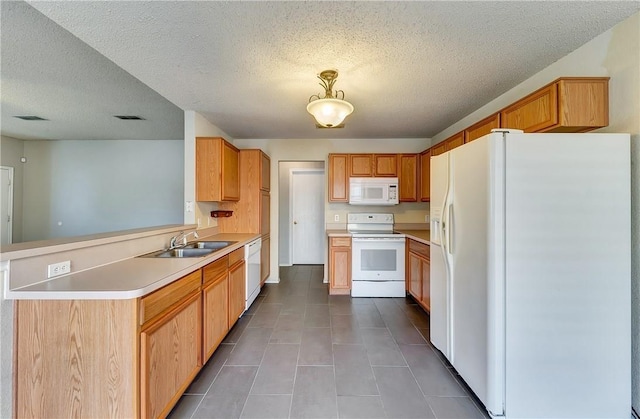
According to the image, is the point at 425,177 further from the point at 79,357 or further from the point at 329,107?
the point at 79,357

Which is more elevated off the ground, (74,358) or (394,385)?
(74,358)

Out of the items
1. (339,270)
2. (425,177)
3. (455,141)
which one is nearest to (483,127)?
(455,141)

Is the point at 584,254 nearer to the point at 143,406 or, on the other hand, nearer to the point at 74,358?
the point at 143,406

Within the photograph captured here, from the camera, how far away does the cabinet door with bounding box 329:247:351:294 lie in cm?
377

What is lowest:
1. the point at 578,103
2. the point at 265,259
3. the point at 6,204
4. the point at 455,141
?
the point at 265,259

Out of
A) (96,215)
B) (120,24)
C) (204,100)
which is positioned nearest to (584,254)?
(120,24)

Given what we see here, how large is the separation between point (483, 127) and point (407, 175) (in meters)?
1.62

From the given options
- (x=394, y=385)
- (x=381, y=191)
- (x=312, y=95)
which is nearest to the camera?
(x=394, y=385)

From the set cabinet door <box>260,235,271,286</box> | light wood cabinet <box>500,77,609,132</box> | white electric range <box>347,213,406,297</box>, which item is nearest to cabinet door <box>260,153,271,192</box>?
cabinet door <box>260,235,271,286</box>

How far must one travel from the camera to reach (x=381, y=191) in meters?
4.02

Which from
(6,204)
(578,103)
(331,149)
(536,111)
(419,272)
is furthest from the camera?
(6,204)

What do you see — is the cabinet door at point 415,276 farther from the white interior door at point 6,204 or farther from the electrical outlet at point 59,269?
the white interior door at point 6,204

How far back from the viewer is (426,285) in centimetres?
300

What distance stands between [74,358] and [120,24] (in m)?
1.82
